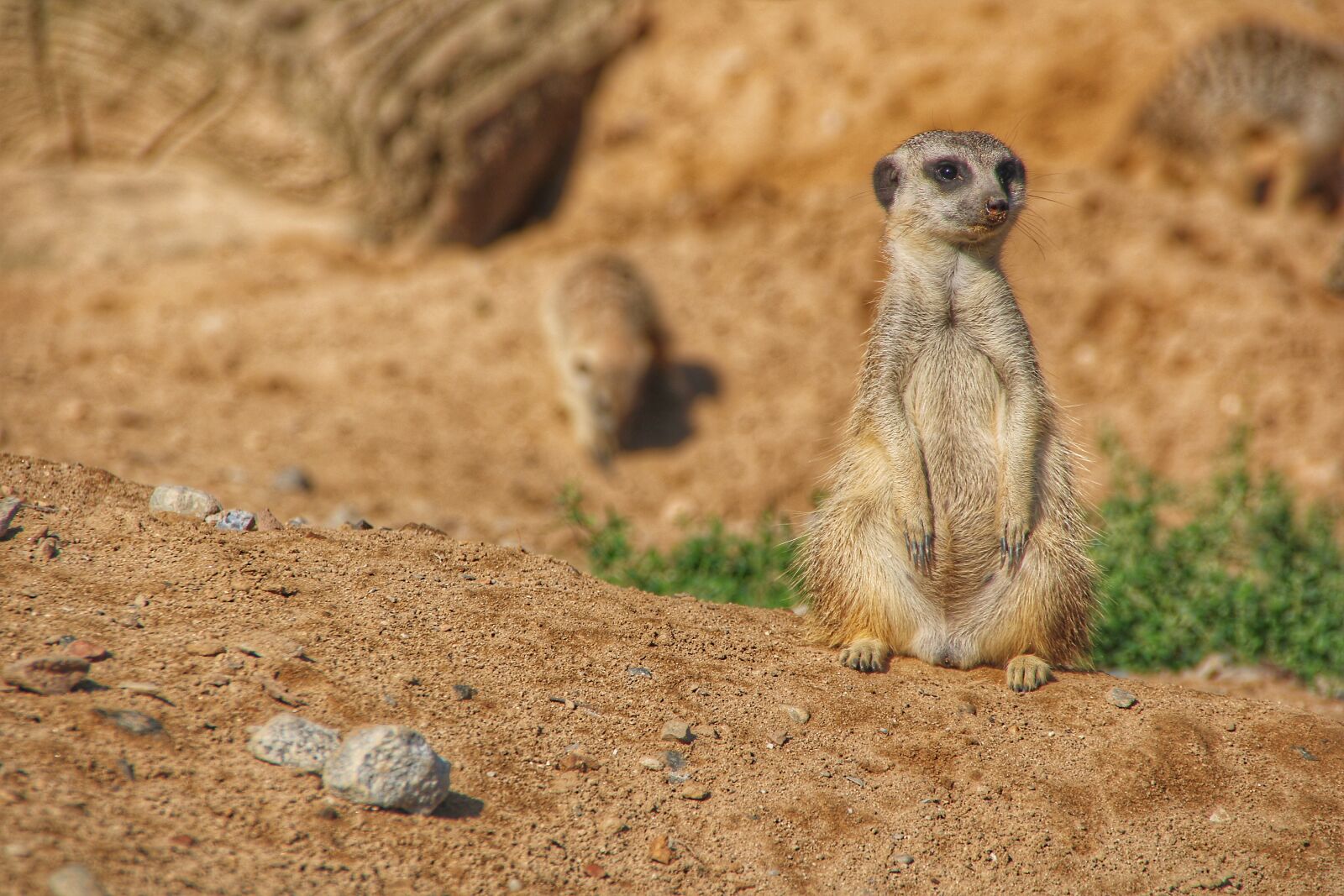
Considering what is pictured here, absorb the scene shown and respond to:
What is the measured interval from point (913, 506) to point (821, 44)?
5688 millimetres

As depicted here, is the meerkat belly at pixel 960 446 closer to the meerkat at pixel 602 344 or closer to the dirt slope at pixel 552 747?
the dirt slope at pixel 552 747

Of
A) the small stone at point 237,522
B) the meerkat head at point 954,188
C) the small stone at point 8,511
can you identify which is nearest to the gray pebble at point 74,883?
the small stone at point 8,511

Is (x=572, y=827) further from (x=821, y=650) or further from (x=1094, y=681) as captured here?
(x=1094, y=681)

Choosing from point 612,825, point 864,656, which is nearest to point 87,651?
point 612,825

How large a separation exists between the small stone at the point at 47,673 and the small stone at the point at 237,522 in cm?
80

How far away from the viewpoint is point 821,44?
7.95m

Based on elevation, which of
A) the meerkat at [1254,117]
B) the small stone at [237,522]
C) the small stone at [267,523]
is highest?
the meerkat at [1254,117]

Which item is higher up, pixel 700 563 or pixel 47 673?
pixel 47 673

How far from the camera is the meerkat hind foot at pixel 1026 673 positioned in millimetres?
2965

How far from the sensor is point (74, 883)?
64.2 inches

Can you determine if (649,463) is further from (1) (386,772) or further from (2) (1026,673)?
(1) (386,772)

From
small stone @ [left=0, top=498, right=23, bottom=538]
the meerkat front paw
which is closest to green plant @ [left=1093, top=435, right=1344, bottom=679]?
the meerkat front paw

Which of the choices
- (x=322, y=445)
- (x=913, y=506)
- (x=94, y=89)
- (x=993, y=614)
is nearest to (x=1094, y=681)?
(x=993, y=614)

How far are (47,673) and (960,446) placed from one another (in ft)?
7.35
